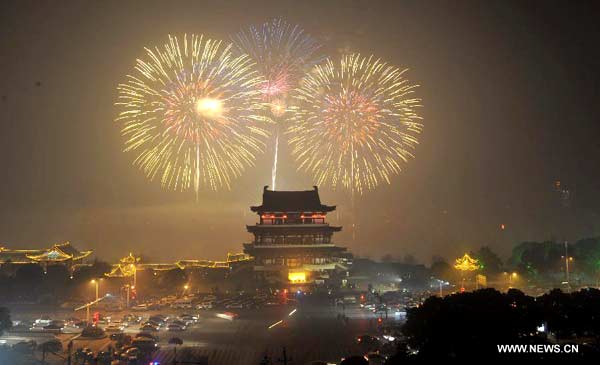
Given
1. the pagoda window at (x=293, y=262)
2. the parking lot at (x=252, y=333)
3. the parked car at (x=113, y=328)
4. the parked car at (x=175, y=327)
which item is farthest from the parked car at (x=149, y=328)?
the pagoda window at (x=293, y=262)

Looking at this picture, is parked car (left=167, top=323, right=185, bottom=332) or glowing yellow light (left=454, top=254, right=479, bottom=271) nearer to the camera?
parked car (left=167, top=323, right=185, bottom=332)

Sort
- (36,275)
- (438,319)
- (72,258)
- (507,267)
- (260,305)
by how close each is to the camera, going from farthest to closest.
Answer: (507,267) < (72,258) < (36,275) < (260,305) < (438,319)

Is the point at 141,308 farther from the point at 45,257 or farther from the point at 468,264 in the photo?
the point at 468,264

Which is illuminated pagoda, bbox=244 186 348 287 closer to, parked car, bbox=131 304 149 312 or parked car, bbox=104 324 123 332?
parked car, bbox=131 304 149 312

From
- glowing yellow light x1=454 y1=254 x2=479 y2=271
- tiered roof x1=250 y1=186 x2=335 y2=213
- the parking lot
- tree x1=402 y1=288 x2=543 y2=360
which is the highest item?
tiered roof x1=250 y1=186 x2=335 y2=213

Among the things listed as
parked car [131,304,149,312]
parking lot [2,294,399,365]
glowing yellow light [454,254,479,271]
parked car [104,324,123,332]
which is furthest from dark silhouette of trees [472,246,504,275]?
parked car [104,324,123,332]

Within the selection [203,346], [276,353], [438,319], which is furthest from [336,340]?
[438,319]

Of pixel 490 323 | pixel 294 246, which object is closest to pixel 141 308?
pixel 294 246

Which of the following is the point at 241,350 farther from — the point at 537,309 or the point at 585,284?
the point at 585,284
